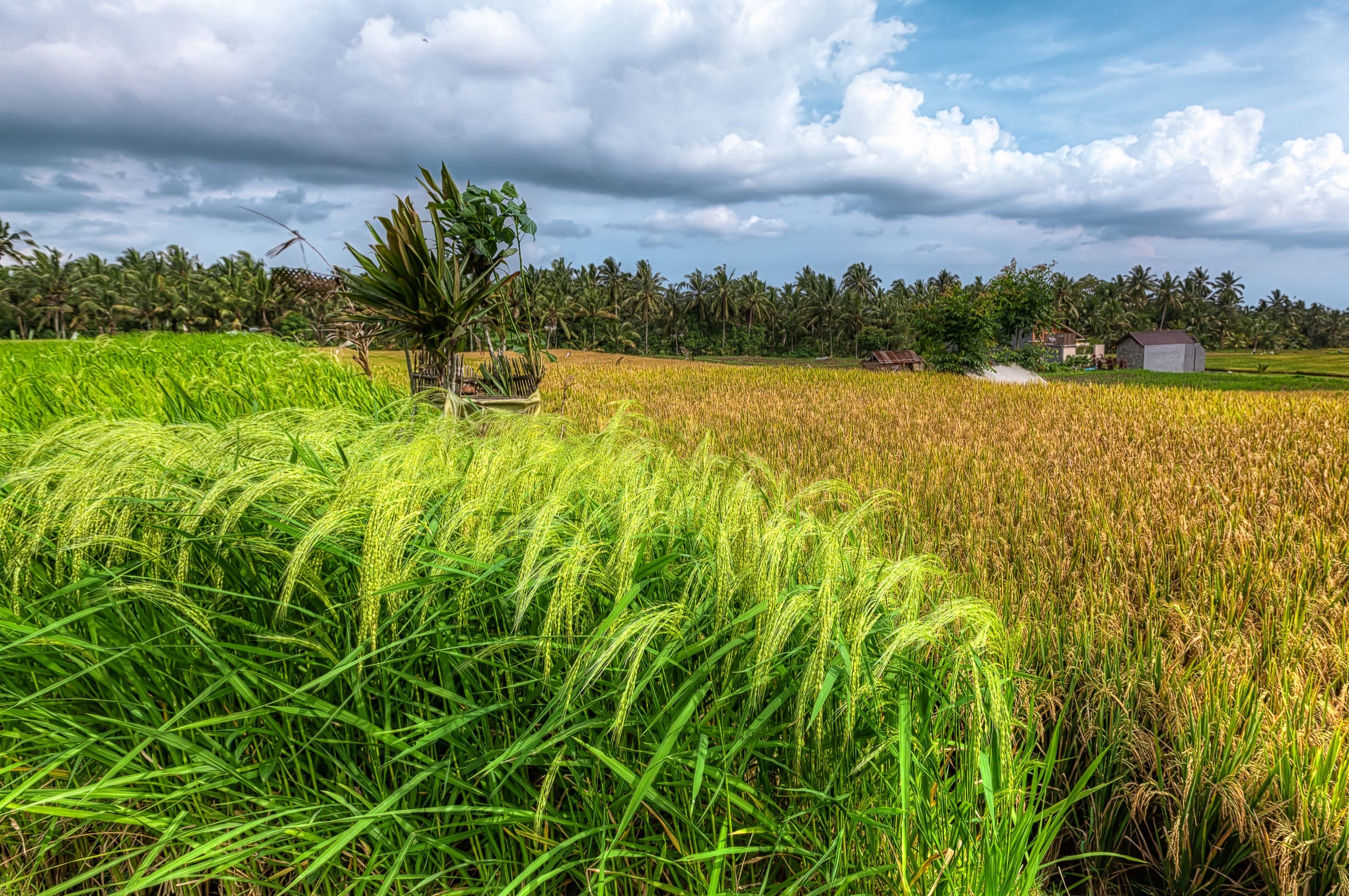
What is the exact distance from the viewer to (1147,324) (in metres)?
86.4

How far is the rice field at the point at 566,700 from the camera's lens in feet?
4.48

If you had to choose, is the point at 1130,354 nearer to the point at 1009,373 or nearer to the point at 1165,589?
the point at 1009,373

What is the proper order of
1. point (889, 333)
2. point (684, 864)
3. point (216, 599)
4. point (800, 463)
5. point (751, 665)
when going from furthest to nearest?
point (889, 333) → point (800, 463) → point (216, 599) → point (684, 864) → point (751, 665)

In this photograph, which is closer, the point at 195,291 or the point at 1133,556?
the point at 1133,556

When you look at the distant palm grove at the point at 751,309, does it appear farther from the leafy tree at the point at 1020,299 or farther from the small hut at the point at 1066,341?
the leafy tree at the point at 1020,299

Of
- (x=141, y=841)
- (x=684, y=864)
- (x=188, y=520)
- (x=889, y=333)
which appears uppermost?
(x=889, y=333)

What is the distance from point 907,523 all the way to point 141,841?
3340 mm

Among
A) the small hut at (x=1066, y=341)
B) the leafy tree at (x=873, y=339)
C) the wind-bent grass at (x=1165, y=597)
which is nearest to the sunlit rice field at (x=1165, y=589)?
the wind-bent grass at (x=1165, y=597)

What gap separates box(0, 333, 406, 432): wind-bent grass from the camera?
162 inches

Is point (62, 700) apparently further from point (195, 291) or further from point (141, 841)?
point (195, 291)

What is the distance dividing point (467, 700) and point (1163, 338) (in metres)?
79.9

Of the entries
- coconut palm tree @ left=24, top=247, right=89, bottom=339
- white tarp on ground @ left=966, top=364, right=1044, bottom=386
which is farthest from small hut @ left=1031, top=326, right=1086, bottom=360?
coconut palm tree @ left=24, top=247, right=89, bottom=339

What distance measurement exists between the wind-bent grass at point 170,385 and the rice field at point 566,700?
1.83 metres

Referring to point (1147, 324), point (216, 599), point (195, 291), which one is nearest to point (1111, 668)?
point (216, 599)
